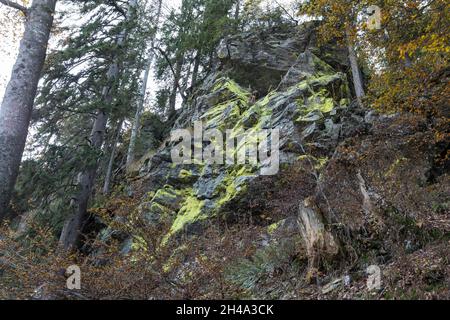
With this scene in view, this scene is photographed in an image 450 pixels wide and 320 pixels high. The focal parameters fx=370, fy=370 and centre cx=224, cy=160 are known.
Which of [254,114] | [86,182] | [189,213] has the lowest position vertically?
[189,213]

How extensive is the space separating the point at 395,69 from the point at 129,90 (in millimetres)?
8186

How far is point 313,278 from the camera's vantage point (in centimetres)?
523

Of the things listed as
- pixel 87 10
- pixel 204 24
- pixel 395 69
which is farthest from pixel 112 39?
pixel 395 69

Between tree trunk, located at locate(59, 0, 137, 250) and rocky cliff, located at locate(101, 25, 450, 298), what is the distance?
3.20 feet

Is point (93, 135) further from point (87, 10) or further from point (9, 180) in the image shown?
point (9, 180)

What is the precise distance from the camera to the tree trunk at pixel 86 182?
10.8 m

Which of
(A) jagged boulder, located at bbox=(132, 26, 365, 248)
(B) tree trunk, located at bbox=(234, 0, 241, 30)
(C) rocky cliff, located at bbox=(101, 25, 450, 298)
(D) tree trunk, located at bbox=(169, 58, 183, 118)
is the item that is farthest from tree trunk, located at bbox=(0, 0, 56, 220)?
(B) tree trunk, located at bbox=(234, 0, 241, 30)

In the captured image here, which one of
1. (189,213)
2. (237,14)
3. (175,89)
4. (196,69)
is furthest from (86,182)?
(237,14)

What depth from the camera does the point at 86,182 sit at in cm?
1120

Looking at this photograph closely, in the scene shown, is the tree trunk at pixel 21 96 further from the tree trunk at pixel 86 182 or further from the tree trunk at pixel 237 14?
the tree trunk at pixel 237 14

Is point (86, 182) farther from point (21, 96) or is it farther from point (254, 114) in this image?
point (21, 96)

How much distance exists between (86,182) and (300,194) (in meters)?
6.49

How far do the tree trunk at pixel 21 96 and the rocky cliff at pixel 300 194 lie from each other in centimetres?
212

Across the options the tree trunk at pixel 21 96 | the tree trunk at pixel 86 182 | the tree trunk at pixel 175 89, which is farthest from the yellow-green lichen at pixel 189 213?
the tree trunk at pixel 175 89
